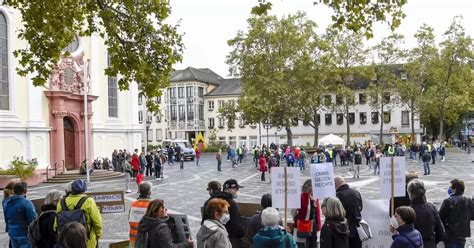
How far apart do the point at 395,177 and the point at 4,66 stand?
26.7 metres

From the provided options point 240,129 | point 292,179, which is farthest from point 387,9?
point 240,129

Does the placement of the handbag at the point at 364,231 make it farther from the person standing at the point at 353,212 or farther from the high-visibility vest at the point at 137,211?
the high-visibility vest at the point at 137,211

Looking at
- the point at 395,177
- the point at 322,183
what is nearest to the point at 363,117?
the point at 395,177

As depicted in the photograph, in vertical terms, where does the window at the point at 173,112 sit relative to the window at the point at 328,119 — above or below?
above

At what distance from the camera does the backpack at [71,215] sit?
6836 millimetres

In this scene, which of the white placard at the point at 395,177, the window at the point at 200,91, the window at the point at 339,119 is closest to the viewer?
the white placard at the point at 395,177

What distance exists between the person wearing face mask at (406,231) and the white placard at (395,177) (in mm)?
2706

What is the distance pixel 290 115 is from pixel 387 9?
145ft

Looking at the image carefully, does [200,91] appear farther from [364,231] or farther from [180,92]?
[364,231]

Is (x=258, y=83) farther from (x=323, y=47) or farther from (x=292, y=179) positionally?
(x=292, y=179)

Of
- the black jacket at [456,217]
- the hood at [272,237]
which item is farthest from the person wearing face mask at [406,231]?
the black jacket at [456,217]

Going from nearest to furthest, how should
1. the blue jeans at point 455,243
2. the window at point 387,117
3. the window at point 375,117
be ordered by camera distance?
the blue jeans at point 455,243, the window at point 387,117, the window at point 375,117

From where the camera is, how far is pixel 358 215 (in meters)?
7.98

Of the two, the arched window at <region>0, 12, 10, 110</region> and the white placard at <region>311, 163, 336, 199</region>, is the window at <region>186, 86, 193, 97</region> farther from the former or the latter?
the white placard at <region>311, 163, 336, 199</region>
